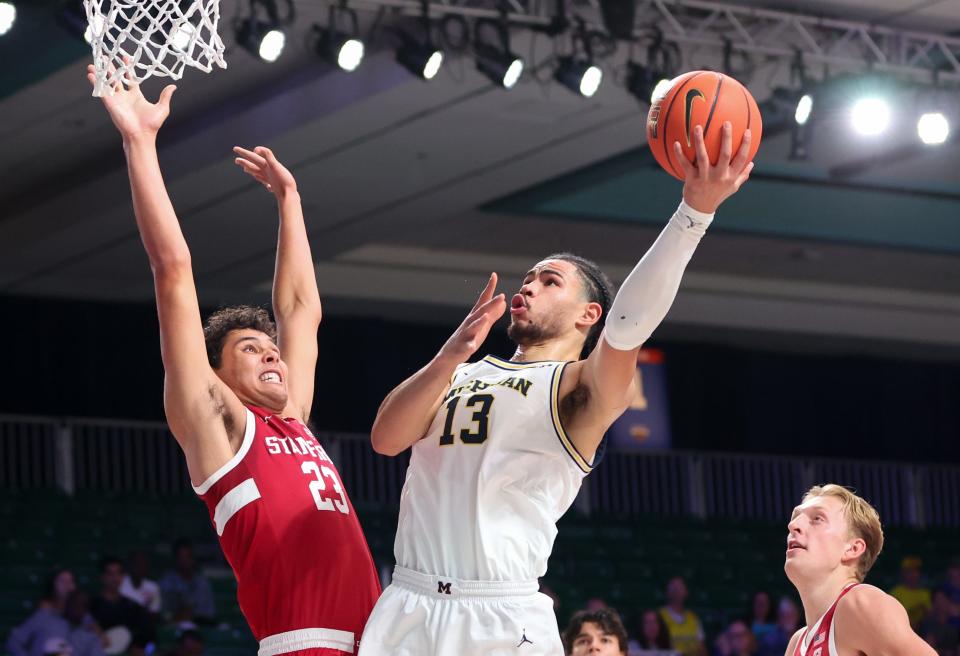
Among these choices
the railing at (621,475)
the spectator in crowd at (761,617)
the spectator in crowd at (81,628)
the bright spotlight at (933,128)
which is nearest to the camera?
the spectator in crowd at (81,628)

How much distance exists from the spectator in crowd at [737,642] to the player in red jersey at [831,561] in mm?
8167

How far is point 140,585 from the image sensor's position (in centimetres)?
1258

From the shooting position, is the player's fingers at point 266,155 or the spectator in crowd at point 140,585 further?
the spectator in crowd at point 140,585

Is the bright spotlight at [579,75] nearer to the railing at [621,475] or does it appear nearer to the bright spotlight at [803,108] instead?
the bright spotlight at [803,108]

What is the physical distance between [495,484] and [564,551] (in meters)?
11.9

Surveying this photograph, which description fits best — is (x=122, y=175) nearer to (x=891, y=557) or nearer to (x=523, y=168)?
(x=523, y=168)

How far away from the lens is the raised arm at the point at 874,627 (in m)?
4.66

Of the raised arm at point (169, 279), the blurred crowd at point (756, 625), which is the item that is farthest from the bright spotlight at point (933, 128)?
the raised arm at point (169, 279)

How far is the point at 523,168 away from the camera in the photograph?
14211 mm

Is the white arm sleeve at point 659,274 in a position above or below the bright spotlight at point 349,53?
below

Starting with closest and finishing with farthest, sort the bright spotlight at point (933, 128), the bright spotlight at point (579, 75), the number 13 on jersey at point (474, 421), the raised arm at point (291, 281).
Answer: the number 13 on jersey at point (474, 421) → the raised arm at point (291, 281) → the bright spotlight at point (579, 75) → the bright spotlight at point (933, 128)

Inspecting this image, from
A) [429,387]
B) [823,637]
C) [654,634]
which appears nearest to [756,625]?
[654,634]

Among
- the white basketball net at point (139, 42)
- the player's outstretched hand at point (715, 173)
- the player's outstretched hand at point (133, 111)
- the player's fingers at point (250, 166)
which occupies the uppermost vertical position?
the white basketball net at point (139, 42)

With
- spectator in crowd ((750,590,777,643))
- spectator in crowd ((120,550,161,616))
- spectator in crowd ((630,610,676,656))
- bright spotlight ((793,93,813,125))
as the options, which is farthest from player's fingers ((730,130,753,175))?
spectator in crowd ((750,590,777,643))
